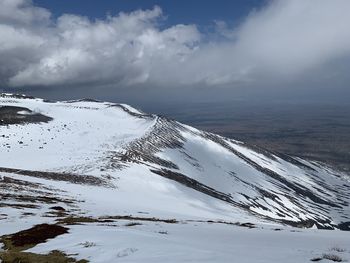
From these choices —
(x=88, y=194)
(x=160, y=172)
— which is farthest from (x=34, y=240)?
(x=160, y=172)

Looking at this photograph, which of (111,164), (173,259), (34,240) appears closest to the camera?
(173,259)

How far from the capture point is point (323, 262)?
19062 mm

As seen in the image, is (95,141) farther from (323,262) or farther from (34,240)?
(323,262)

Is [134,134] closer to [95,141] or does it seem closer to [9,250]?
[95,141]

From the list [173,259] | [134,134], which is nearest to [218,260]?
[173,259]

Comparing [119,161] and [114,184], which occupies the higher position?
[119,161]

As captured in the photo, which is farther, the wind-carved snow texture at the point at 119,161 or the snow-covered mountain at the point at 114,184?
the wind-carved snow texture at the point at 119,161

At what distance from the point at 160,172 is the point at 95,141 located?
3362 cm

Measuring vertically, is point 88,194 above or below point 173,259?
below

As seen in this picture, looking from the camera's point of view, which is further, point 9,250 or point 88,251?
point 9,250

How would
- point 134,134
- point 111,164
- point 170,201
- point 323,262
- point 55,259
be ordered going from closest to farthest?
point 323,262 < point 55,259 < point 170,201 < point 111,164 < point 134,134

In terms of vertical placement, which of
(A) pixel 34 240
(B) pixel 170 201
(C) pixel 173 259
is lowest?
(B) pixel 170 201

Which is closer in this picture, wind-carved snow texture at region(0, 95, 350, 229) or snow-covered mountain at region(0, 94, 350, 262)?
snow-covered mountain at region(0, 94, 350, 262)

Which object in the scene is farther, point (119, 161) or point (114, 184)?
point (119, 161)
